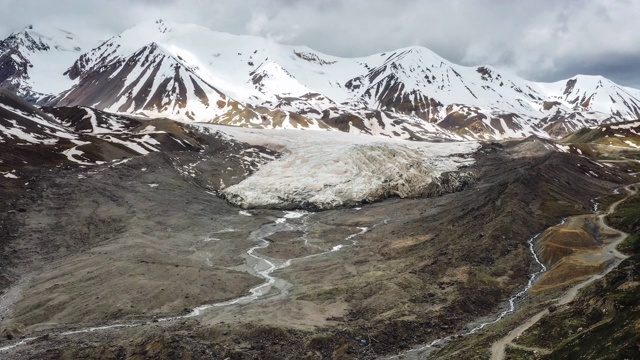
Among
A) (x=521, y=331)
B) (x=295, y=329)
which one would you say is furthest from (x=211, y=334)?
(x=521, y=331)

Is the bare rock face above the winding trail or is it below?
above

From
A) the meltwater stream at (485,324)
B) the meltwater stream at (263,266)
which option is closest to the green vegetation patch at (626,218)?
the meltwater stream at (485,324)

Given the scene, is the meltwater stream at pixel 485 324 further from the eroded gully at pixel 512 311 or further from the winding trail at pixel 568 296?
the winding trail at pixel 568 296

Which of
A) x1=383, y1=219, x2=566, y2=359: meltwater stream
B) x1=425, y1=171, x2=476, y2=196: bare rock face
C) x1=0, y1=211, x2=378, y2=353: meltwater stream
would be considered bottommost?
x1=383, y1=219, x2=566, y2=359: meltwater stream

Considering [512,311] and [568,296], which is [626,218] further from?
[512,311]

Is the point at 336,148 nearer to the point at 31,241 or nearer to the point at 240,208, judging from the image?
the point at 240,208

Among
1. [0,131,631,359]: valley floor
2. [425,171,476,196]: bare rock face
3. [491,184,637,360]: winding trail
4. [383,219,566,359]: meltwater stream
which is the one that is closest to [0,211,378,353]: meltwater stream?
[0,131,631,359]: valley floor

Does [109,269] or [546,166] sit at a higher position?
[546,166]

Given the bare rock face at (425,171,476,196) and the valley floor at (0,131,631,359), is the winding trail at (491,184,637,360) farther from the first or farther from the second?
the bare rock face at (425,171,476,196)

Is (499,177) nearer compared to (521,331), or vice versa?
(521,331)
